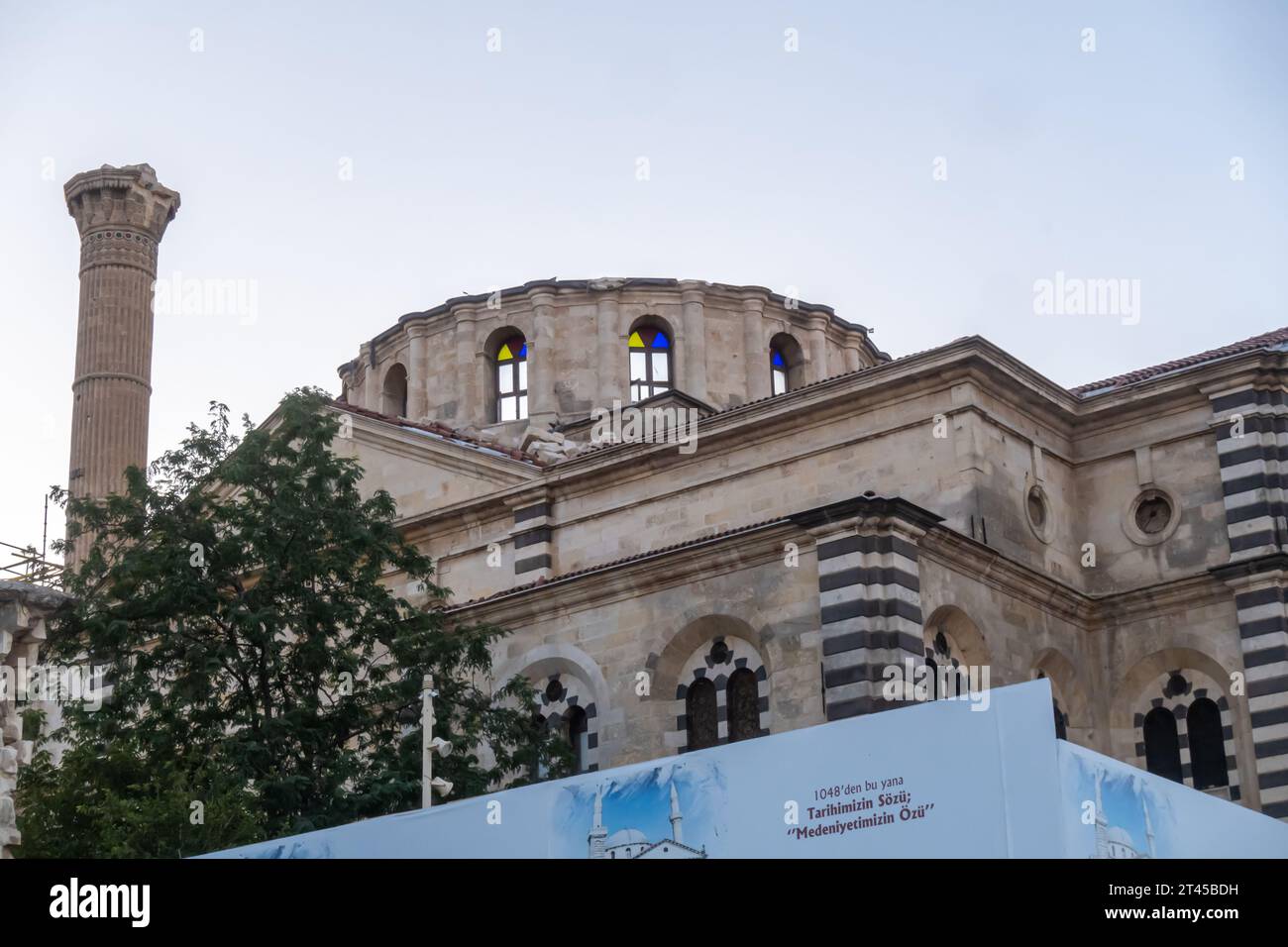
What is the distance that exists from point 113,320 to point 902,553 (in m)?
30.9

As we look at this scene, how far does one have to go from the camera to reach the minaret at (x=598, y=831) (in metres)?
20.0

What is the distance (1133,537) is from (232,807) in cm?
1646

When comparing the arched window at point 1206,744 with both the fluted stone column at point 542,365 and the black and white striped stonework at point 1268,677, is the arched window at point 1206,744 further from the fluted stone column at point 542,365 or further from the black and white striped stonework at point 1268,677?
the fluted stone column at point 542,365

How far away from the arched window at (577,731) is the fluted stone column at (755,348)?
18172mm

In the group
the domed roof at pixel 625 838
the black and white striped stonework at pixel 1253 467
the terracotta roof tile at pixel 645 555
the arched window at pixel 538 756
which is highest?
the black and white striped stonework at pixel 1253 467

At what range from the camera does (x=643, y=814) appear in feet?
65.9

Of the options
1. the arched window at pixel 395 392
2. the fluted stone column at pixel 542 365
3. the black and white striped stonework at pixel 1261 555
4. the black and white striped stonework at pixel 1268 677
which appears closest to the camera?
the black and white striped stonework at pixel 1268 677

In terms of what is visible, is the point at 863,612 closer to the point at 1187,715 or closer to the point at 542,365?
the point at 1187,715

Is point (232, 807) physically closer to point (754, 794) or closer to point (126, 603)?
point (126, 603)

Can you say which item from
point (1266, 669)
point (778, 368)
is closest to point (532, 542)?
point (1266, 669)

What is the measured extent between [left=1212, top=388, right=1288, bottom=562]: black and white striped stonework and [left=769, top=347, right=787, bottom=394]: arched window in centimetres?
1798

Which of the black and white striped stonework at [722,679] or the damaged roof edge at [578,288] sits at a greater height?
the damaged roof edge at [578,288]

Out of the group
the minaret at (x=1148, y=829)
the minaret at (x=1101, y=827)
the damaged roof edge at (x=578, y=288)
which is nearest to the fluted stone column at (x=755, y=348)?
the damaged roof edge at (x=578, y=288)
